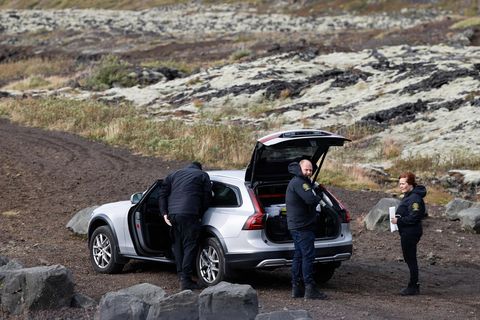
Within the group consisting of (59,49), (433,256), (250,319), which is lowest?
(433,256)

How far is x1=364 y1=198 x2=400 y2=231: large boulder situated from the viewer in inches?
637

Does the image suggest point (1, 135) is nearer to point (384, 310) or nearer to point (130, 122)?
point (130, 122)

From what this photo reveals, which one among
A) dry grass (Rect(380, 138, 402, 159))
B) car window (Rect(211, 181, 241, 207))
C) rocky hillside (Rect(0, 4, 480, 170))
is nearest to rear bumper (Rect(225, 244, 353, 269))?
car window (Rect(211, 181, 241, 207))

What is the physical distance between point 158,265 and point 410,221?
12.8 ft

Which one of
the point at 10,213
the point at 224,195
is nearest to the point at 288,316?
the point at 224,195

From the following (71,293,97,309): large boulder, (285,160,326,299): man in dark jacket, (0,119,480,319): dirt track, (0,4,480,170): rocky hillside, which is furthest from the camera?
(0,4,480,170): rocky hillside

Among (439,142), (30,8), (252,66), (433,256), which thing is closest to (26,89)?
(252,66)

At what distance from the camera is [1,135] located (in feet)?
98.2

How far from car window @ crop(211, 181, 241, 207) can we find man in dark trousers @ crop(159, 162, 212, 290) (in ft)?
0.57

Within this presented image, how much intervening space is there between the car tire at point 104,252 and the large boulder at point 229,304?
3.98m

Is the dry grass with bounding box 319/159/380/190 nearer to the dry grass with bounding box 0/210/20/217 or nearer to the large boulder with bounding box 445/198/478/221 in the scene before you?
the large boulder with bounding box 445/198/478/221

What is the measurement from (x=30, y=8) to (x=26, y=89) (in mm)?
104278

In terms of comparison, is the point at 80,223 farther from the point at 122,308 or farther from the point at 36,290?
the point at 122,308

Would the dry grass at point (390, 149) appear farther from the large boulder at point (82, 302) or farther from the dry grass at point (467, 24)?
the dry grass at point (467, 24)
